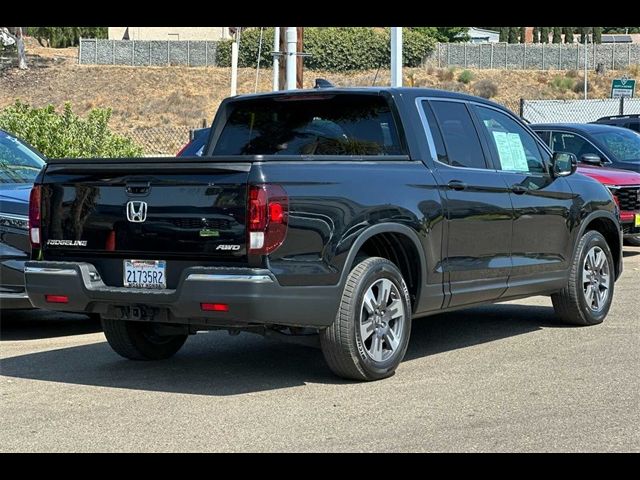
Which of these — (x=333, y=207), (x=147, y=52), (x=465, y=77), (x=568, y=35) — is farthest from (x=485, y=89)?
(x=333, y=207)

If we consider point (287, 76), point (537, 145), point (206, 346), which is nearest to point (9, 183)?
point (206, 346)

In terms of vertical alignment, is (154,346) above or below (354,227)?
below

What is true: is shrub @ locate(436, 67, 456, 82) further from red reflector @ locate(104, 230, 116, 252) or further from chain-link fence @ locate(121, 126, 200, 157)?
red reflector @ locate(104, 230, 116, 252)

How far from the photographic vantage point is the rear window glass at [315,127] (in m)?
8.48

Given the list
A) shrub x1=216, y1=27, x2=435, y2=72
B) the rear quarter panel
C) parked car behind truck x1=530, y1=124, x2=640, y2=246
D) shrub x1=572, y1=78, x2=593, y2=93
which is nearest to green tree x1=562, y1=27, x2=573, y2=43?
shrub x1=216, y1=27, x2=435, y2=72

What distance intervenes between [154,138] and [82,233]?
38.8 metres

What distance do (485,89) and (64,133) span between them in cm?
4921

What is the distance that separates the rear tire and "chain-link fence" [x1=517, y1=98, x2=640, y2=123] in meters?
23.6

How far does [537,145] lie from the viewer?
9742 millimetres

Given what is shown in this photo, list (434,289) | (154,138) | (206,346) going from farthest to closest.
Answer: (154,138) < (206,346) < (434,289)

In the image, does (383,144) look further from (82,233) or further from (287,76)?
(287,76)

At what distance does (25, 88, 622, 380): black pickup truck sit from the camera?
7109mm
